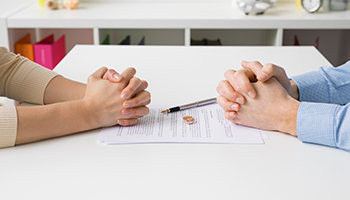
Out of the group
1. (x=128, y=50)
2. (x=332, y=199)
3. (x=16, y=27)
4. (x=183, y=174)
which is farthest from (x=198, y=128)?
(x=16, y=27)

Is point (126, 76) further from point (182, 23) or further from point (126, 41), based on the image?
point (126, 41)

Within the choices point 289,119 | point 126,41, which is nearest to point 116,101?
point 289,119

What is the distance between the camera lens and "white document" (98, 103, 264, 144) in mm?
813

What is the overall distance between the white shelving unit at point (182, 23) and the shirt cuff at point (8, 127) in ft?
5.18

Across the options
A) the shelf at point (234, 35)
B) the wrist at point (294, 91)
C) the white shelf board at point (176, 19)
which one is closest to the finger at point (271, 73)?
the wrist at point (294, 91)

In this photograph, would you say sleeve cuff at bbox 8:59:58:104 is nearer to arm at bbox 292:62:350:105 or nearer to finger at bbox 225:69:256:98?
finger at bbox 225:69:256:98

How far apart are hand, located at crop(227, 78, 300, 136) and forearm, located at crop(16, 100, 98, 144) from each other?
317 millimetres

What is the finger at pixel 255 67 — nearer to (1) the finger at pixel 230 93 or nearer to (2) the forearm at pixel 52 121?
(1) the finger at pixel 230 93

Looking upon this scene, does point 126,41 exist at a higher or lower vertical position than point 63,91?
lower

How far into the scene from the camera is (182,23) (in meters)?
2.33

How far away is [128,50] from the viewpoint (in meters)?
1.52

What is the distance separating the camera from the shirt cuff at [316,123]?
798 mm

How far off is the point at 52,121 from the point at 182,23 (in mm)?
1618

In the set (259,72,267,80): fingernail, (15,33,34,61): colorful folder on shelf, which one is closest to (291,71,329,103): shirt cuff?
(259,72,267,80): fingernail
